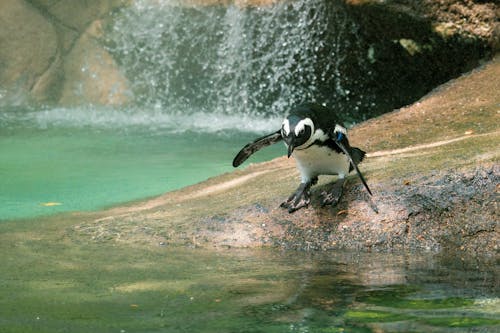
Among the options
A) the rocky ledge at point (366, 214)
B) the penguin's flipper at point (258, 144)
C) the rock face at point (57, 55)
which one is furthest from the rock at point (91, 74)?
the penguin's flipper at point (258, 144)

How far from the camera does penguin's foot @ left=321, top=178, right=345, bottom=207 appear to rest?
472 centimetres

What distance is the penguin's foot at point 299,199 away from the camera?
15.6ft

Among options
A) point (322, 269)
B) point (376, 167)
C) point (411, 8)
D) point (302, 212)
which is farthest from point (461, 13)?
point (322, 269)

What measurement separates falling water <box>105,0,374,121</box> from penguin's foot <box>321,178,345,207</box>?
16.6ft

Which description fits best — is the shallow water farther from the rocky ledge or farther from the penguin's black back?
the penguin's black back

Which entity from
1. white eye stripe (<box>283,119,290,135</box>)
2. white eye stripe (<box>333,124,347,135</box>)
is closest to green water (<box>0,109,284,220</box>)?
white eye stripe (<box>333,124,347,135</box>)

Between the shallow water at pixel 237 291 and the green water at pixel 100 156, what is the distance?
1966 mm

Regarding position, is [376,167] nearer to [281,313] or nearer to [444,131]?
[444,131]

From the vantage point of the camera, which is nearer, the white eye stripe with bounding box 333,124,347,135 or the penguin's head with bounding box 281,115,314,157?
the penguin's head with bounding box 281,115,314,157

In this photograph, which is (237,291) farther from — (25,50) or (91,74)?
(25,50)

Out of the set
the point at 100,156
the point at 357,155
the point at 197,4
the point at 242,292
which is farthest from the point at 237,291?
the point at 197,4

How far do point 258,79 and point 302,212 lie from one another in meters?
6.42

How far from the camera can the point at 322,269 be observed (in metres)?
4.11

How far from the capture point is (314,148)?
461cm
